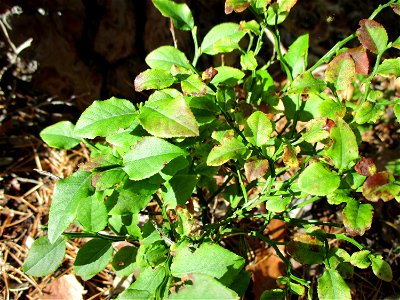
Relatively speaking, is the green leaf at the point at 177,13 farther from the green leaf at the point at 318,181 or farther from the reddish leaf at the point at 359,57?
the green leaf at the point at 318,181

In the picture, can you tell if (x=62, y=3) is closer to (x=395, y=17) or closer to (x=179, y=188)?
(x=179, y=188)

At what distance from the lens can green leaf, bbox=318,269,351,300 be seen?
959mm

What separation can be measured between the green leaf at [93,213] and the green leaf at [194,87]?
34 centimetres

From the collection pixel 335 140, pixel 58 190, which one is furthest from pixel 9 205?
pixel 335 140

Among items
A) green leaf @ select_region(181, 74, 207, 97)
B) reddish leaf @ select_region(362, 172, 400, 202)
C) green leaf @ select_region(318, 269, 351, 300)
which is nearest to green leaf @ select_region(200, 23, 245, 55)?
green leaf @ select_region(181, 74, 207, 97)

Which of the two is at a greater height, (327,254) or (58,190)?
(58,190)

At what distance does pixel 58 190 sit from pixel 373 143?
150 cm

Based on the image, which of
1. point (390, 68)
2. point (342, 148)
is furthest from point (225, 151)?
point (390, 68)

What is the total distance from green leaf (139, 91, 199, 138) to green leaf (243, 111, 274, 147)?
0.18 metres

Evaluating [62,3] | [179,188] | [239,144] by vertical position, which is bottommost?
[179,188]

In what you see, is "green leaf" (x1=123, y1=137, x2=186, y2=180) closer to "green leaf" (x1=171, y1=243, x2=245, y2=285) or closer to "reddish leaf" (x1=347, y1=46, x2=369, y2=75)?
"green leaf" (x1=171, y1=243, x2=245, y2=285)

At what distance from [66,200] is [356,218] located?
65 centimetres

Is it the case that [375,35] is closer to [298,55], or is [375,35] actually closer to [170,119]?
[298,55]

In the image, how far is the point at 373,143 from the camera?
188 cm
